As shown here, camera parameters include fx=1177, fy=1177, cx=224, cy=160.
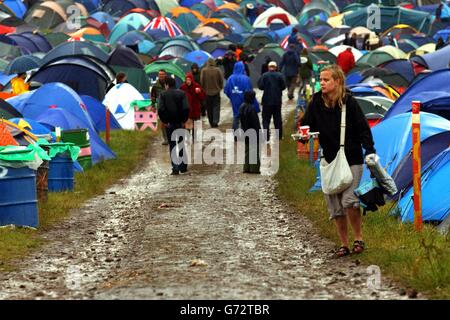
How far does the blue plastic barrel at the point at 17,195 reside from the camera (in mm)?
12852

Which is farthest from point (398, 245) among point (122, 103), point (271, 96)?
point (122, 103)

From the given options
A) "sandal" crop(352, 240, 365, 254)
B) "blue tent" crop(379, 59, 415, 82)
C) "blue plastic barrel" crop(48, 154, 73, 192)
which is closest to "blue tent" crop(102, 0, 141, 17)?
"blue tent" crop(379, 59, 415, 82)

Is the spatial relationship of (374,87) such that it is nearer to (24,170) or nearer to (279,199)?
(279,199)

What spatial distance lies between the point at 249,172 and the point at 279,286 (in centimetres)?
1071

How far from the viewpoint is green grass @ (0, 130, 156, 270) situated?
11882mm

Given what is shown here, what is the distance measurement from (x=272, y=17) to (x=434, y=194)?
47768mm

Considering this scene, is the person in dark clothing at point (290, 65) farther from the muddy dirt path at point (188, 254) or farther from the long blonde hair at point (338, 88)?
the long blonde hair at point (338, 88)

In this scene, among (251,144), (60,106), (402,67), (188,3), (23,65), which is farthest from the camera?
(188,3)

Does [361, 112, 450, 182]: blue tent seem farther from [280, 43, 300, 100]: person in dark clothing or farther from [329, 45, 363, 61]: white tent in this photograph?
[329, 45, 363, 61]: white tent

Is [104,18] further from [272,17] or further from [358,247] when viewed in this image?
[358,247]

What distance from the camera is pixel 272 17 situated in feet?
198

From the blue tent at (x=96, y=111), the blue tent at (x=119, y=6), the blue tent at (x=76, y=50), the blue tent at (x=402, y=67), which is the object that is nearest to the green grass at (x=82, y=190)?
the blue tent at (x=96, y=111)

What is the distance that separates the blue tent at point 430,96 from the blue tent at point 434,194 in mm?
3130
